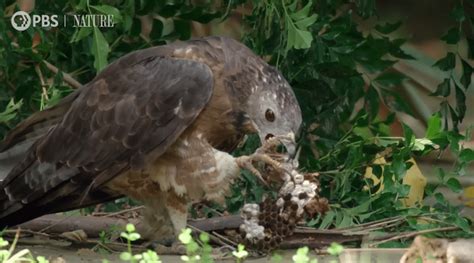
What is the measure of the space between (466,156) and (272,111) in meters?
1.33

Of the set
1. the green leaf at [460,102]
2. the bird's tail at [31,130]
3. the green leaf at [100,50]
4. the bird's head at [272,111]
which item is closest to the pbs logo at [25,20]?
the green leaf at [100,50]

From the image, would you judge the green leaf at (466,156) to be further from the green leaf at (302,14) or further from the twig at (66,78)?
the twig at (66,78)

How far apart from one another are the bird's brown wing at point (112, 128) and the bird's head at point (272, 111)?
0.21 m

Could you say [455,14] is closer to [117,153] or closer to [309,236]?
[309,236]

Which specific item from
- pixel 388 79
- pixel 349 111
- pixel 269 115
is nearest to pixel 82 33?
pixel 269 115

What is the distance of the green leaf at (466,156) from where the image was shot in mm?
7012

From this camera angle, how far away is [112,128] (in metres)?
6.22

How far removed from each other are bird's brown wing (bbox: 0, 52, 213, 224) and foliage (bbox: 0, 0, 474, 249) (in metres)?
0.62

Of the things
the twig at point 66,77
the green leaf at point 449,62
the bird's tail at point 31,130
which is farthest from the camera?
the green leaf at point 449,62

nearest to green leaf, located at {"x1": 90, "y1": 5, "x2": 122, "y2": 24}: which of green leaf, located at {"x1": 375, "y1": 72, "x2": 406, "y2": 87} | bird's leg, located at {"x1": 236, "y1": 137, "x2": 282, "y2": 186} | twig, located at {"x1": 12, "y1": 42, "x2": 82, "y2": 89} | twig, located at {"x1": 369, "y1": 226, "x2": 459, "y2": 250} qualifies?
twig, located at {"x1": 12, "y1": 42, "x2": 82, "y2": 89}

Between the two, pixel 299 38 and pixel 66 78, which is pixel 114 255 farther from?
pixel 66 78

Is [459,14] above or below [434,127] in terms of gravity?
above

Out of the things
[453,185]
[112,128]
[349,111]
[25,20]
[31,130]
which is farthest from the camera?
[349,111]

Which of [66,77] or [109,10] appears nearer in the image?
[109,10]
